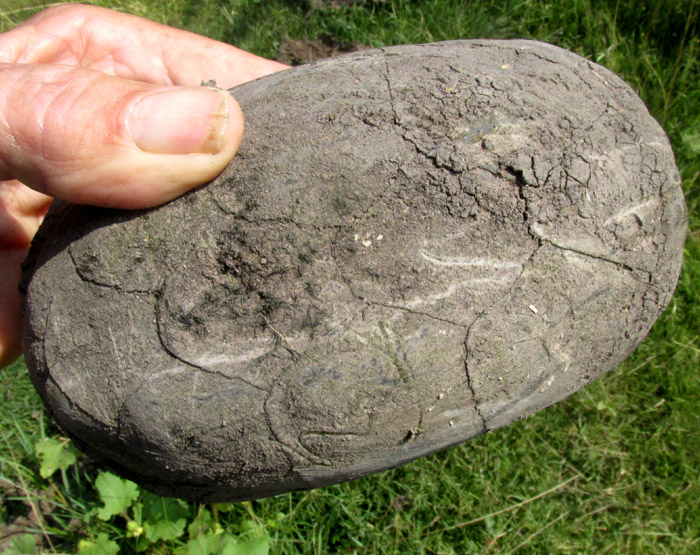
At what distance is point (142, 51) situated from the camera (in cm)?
286

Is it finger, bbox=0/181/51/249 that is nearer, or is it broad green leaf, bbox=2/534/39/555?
broad green leaf, bbox=2/534/39/555

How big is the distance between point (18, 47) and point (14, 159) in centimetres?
123

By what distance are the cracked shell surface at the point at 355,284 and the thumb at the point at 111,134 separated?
0.07 metres

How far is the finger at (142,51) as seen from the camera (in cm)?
276

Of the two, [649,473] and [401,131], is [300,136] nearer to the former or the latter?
[401,131]

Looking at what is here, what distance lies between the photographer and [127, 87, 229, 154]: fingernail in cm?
153

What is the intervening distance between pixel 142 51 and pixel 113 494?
79.2 inches

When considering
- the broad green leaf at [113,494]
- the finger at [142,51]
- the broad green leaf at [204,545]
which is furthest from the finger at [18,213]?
the broad green leaf at [204,545]

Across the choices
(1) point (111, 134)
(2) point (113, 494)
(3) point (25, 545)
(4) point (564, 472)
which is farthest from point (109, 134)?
(4) point (564, 472)

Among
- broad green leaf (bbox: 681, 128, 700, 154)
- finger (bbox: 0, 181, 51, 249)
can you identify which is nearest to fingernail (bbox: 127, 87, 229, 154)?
finger (bbox: 0, 181, 51, 249)

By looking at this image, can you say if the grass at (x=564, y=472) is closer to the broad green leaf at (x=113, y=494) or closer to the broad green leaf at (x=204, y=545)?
the broad green leaf at (x=204, y=545)

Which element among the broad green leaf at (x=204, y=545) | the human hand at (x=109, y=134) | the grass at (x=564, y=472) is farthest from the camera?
the grass at (x=564, y=472)

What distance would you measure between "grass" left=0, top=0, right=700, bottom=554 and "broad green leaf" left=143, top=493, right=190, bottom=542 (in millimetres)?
84

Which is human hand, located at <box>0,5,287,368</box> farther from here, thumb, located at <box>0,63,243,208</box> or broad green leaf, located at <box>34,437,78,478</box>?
broad green leaf, located at <box>34,437,78,478</box>
